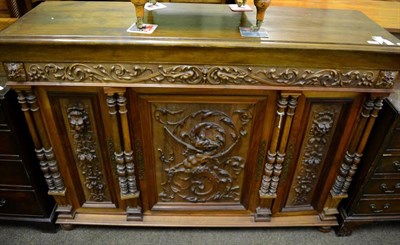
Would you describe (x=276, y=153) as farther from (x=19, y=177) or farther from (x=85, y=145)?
(x=19, y=177)

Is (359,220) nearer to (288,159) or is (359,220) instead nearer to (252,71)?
(288,159)

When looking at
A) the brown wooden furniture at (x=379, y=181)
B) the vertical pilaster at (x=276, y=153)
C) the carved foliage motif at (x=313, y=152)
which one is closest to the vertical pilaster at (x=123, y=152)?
the vertical pilaster at (x=276, y=153)

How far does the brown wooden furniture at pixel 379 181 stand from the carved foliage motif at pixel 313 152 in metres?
0.19

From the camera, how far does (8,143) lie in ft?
3.91

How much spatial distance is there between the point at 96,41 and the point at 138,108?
0.28 meters

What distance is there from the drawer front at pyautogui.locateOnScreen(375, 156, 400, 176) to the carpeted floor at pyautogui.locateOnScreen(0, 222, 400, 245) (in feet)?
1.37

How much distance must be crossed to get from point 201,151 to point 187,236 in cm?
50

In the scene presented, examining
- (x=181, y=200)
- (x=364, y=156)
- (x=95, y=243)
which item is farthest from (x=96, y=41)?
(x=364, y=156)

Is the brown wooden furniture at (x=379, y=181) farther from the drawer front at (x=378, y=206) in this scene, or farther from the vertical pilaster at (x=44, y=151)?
the vertical pilaster at (x=44, y=151)

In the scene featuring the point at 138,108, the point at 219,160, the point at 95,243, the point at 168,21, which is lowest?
the point at 95,243

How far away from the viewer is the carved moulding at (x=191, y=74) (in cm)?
102

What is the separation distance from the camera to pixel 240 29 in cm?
109

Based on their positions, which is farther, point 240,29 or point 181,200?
point 181,200

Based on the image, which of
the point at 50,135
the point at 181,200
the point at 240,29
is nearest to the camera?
the point at 240,29
